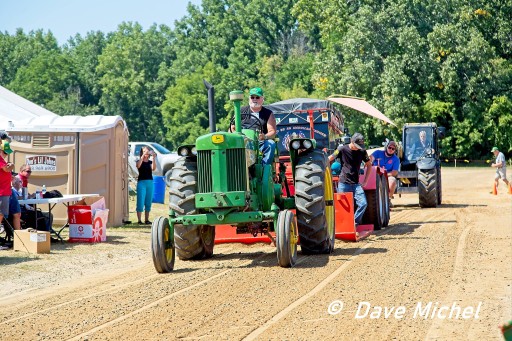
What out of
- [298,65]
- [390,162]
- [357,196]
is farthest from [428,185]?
[298,65]

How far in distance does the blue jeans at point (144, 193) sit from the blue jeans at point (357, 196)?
5.12 meters

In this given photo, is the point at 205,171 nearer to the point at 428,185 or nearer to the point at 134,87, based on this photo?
the point at 428,185

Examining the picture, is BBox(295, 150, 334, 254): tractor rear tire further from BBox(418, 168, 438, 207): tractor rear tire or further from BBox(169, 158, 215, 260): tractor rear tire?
BBox(418, 168, 438, 207): tractor rear tire

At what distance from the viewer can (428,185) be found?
73.8 ft

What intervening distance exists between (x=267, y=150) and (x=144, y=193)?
748 centimetres

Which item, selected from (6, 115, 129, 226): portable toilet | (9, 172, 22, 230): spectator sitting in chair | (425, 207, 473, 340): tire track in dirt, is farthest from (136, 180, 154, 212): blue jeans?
(425, 207, 473, 340): tire track in dirt

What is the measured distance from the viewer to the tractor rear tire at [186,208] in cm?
1146

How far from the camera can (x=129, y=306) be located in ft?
29.0

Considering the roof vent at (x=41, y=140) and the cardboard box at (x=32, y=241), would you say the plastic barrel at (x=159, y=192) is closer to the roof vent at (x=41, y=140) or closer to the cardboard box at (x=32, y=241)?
the roof vent at (x=41, y=140)

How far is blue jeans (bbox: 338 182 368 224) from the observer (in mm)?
15102

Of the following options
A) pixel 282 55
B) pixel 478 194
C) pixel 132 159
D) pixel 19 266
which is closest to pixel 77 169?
pixel 19 266

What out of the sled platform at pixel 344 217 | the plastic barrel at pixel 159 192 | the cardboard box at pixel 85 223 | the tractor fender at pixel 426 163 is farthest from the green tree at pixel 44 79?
the sled platform at pixel 344 217

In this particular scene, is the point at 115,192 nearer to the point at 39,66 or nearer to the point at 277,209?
the point at 277,209

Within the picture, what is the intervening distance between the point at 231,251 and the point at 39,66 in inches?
3304
